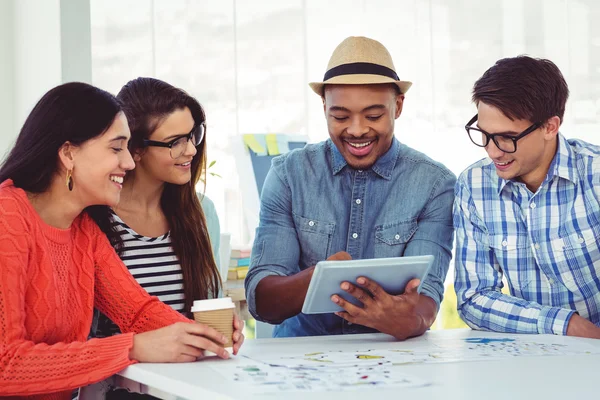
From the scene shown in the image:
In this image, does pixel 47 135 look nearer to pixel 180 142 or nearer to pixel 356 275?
pixel 180 142

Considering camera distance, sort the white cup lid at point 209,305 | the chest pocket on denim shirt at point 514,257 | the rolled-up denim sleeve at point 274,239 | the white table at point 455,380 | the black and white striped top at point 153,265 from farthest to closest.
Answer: the rolled-up denim sleeve at point 274,239 < the chest pocket on denim shirt at point 514,257 < the black and white striped top at point 153,265 < the white cup lid at point 209,305 < the white table at point 455,380

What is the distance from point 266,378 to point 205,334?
0.94 feet

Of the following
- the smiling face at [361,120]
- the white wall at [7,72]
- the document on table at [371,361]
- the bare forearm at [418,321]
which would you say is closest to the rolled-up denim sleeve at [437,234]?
the bare forearm at [418,321]

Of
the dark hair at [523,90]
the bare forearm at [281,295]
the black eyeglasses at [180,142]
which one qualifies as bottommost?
the bare forearm at [281,295]

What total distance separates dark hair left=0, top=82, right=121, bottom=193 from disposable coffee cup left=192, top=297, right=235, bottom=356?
525 mm

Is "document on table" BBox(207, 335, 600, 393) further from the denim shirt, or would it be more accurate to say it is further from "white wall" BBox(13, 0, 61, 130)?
"white wall" BBox(13, 0, 61, 130)

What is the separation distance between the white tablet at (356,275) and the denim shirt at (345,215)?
48 centimetres

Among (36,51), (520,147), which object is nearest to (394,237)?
(520,147)

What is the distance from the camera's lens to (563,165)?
2.42 meters

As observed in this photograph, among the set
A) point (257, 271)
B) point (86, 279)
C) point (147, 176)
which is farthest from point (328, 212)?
point (86, 279)

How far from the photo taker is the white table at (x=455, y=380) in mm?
1438

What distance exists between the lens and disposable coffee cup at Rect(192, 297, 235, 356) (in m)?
1.83

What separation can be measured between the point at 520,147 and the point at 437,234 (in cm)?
41

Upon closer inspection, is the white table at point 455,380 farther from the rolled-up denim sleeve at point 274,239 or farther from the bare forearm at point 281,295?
the rolled-up denim sleeve at point 274,239
